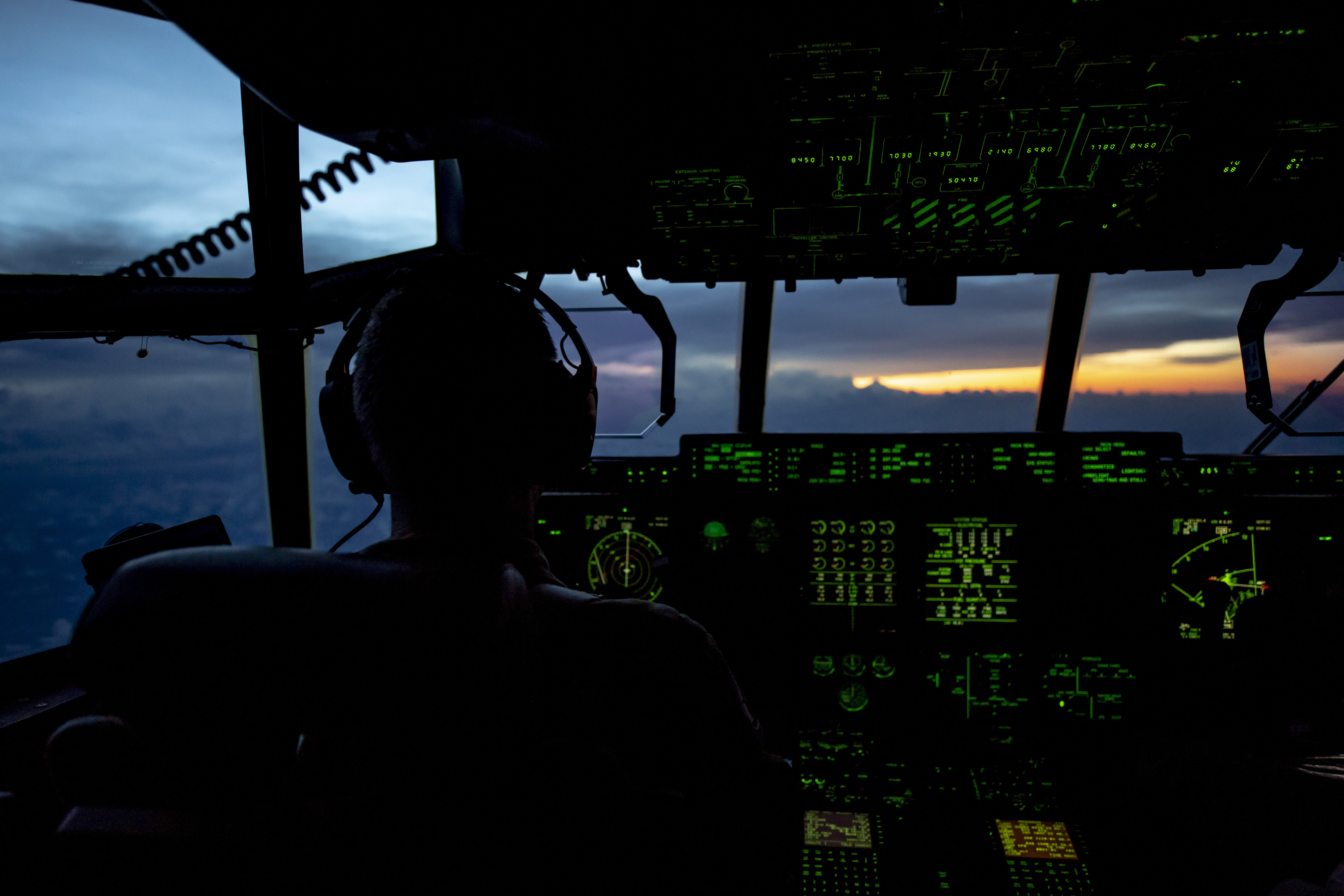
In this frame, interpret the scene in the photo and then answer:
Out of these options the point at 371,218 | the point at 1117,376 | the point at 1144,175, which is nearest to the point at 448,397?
the point at 1144,175

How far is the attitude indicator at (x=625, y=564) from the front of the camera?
1.71 m

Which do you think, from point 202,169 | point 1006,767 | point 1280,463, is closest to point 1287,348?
point 1280,463

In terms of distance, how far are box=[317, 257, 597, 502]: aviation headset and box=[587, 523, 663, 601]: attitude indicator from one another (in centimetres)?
68

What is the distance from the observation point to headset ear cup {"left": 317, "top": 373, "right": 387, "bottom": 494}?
3.16ft

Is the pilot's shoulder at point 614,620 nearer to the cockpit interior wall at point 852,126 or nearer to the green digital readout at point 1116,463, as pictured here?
the cockpit interior wall at point 852,126

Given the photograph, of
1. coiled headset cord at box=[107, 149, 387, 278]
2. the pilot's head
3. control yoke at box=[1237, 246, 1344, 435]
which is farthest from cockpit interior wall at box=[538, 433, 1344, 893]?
the pilot's head

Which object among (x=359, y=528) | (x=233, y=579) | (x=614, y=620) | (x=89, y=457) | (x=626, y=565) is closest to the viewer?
(x=233, y=579)

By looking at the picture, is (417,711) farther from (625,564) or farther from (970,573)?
(970,573)

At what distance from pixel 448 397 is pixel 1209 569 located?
1.77m

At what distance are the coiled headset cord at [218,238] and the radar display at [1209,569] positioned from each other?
6.08 feet

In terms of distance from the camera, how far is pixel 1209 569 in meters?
1.55

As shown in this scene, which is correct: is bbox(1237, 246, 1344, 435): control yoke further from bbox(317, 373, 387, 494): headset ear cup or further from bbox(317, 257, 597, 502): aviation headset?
bbox(317, 373, 387, 494): headset ear cup

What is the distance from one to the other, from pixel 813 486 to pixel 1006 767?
755 mm

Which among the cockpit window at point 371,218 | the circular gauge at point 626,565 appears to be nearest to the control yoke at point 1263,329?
the circular gauge at point 626,565
